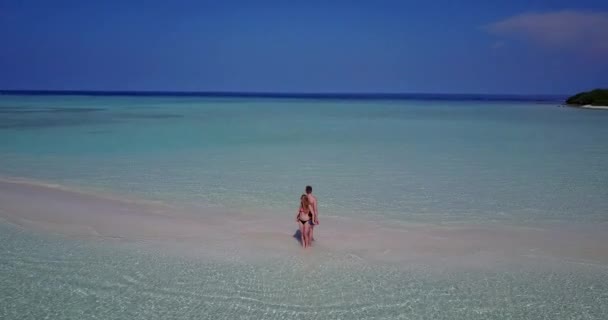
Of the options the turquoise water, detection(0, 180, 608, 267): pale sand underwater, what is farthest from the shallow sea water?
the turquoise water

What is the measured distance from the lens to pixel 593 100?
69125 millimetres

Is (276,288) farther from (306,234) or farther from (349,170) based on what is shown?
(349,170)

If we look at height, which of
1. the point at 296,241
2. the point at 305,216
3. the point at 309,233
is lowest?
the point at 296,241

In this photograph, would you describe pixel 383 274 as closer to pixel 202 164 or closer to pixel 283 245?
pixel 283 245

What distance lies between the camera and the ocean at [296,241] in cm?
709

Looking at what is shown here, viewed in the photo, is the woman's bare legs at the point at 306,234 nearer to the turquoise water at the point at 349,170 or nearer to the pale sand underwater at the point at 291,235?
the pale sand underwater at the point at 291,235

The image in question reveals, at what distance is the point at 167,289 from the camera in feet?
24.5

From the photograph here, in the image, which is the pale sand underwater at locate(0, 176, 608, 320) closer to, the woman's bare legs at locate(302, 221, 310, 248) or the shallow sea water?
the shallow sea water

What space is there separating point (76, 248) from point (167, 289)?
8.62 ft

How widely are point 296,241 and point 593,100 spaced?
72246 millimetres

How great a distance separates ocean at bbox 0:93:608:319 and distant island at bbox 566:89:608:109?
56.1 meters

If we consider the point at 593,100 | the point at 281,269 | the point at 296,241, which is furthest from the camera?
the point at 593,100

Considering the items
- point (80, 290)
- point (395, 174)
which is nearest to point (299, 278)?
point (80, 290)

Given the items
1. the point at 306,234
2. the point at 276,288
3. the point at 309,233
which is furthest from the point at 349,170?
the point at 276,288
